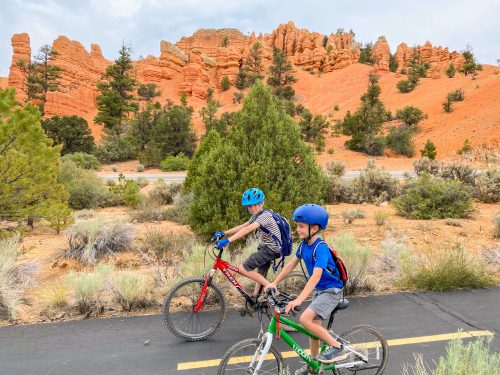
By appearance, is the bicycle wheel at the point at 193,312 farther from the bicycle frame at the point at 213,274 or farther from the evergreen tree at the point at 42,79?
the evergreen tree at the point at 42,79

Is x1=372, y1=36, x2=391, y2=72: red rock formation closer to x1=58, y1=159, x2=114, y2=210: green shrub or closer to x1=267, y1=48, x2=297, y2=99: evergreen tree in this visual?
x1=267, y1=48, x2=297, y2=99: evergreen tree

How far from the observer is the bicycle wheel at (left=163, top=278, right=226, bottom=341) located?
4.89 metres

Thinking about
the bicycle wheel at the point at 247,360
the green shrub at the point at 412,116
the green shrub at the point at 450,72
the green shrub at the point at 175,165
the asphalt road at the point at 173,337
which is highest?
the green shrub at the point at 450,72

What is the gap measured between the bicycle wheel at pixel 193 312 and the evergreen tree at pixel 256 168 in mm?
3070

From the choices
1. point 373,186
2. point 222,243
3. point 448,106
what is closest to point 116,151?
point 373,186

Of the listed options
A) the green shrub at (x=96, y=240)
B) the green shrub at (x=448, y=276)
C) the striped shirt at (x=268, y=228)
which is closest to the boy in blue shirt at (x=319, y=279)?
the striped shirt at (x=268, y=228)

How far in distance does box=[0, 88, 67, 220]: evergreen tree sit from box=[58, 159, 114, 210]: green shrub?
6.43 metres

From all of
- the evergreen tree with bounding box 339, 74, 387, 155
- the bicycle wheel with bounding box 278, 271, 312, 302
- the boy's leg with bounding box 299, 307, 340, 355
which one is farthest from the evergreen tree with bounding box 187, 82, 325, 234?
the evergreen tree with bounding box 339, 74, 387, 155

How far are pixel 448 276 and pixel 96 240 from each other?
24.5 ft

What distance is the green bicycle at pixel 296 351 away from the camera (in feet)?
11.2

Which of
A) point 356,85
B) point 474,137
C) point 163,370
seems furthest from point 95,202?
point 356,85

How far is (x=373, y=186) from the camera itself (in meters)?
16.6

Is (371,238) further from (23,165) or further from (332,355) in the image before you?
(23,165)

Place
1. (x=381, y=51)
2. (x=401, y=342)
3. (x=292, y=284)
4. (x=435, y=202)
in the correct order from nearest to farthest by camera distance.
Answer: (x=401, y=342), (x=292, y=284), (x=435, y=202), (x=381, y=51)
